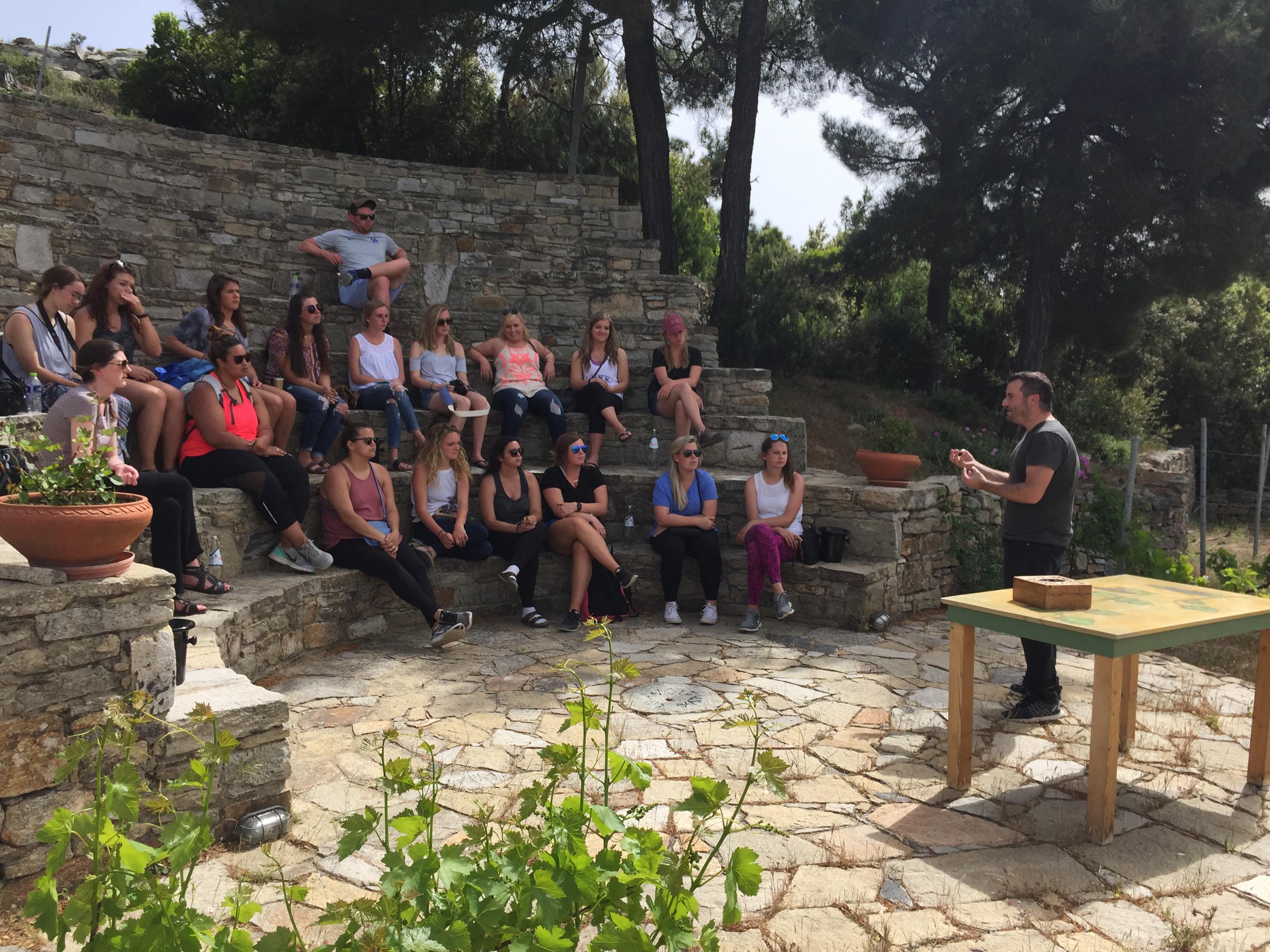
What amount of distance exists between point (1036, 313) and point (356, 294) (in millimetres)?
8450

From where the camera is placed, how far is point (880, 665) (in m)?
5.27

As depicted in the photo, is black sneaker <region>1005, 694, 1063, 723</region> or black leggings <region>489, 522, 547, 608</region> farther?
black leggings <region>489, 522, 547, 608</region>

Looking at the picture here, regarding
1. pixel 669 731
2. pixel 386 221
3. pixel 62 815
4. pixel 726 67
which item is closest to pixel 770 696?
pixel 669 731

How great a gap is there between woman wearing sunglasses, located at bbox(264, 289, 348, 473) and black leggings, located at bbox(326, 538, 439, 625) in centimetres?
87

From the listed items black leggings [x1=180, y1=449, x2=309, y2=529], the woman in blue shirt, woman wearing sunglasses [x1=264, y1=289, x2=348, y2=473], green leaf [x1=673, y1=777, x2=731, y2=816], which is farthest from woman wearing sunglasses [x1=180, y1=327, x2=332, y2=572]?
green leaf [x1=673, y1=777, x2=731, y2=816]

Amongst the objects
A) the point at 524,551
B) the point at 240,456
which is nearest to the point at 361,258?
the point at 240,456

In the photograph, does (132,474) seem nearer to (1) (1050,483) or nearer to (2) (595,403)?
(2) (595,403)

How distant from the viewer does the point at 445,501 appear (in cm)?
595

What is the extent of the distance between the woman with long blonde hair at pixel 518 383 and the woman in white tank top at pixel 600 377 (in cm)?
25

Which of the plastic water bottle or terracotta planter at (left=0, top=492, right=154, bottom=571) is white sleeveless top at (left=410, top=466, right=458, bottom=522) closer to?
the plastic water bottle

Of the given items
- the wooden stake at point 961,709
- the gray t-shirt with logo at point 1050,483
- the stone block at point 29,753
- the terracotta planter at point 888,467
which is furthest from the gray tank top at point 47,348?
the terracotta planter at point 888,467

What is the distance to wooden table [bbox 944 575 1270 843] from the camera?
123 inches

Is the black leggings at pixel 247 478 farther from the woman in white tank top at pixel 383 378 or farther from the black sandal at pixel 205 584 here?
the woman in white tank top at pixel 383 378

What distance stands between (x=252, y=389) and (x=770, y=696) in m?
3.48
